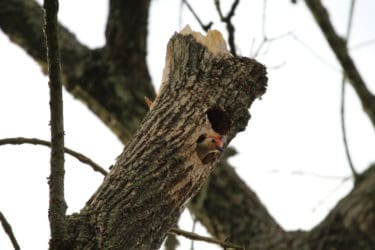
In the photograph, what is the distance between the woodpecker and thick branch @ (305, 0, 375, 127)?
116cm

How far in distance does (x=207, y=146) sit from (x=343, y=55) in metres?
1.44

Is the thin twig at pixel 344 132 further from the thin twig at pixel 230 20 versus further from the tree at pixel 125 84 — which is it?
the thin twig at pixel 230 20

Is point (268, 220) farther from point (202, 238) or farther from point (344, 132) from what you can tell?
point (202, 238)

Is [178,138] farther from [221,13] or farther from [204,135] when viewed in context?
[221,13]

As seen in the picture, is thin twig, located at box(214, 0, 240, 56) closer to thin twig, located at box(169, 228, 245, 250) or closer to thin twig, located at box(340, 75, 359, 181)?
thin twig, located at box(340, 75, 359, 181)

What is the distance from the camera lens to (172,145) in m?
2.12

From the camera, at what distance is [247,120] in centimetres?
235

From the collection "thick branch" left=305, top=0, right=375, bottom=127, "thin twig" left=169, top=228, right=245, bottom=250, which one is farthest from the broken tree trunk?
"thick branch" left=305, top=0, right=375, bottom=127

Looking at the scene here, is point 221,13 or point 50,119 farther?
point 221,13

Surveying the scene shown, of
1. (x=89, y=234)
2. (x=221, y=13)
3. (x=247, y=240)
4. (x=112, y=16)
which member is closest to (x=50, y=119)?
(x=89, y=234)

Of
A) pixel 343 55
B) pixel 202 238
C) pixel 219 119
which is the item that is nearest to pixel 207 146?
pixel 219 119

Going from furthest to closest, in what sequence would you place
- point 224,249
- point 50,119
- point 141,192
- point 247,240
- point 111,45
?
point 111,45, point 247,240, point 224,249, point 141,192, point 50,119

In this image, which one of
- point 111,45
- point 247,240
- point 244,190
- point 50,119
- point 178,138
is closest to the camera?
point 50,119

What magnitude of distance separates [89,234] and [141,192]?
216 mm
